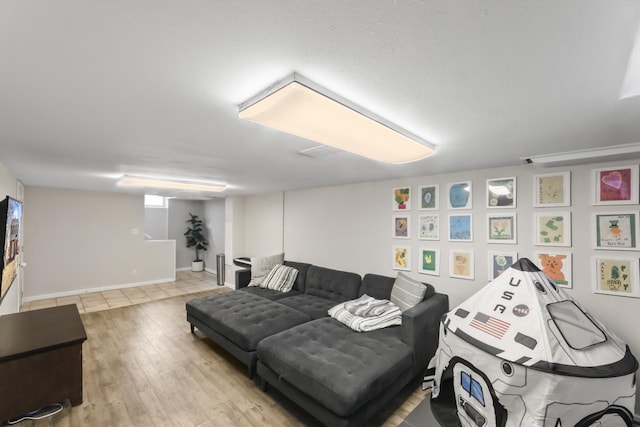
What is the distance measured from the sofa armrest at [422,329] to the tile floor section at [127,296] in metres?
4.67

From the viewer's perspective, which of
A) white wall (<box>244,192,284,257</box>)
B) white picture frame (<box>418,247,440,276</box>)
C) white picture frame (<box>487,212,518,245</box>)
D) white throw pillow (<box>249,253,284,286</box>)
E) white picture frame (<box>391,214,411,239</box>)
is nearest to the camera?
white picture frame (<box>487,212,518,245</box>)

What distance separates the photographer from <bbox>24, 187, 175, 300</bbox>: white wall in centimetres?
484

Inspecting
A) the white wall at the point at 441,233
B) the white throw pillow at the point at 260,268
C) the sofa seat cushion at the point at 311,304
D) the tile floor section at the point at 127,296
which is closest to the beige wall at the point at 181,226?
the tile floor section at the point at 127,296

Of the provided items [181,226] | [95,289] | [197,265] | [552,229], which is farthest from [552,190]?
[181,226]

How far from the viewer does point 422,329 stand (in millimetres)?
2467

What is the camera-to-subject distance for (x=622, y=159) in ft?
6.82

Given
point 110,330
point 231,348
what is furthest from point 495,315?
point 110,330

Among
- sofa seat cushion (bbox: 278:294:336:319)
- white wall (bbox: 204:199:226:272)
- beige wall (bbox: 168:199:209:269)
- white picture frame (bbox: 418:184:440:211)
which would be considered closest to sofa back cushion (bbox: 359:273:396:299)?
sofa seat cushion (bbox: 278:294:336:319)

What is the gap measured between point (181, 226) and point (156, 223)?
2.03 feet

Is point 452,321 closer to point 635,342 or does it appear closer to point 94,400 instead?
point 635,342

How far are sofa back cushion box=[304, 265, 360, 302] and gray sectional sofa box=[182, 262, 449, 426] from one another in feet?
0.04

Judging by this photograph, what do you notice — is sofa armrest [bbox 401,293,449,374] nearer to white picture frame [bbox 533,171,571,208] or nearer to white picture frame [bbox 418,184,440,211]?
white picture frame [bbox 418,184,440,211]

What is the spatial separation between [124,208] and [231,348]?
Result: 462 centimetres

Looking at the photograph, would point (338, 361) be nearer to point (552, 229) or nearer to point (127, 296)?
point (552, 229)
